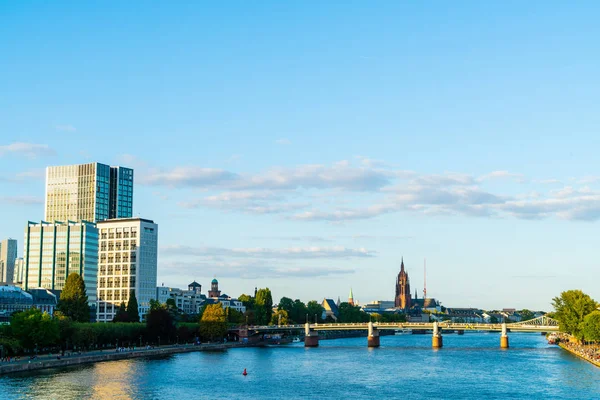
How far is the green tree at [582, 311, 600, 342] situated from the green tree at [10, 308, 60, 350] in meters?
117

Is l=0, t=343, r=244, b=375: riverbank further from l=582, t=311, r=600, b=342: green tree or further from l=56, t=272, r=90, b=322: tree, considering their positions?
l=582, t=311, r=600, b=342: green tree

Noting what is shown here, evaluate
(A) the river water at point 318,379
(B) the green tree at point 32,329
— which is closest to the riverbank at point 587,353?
(A) the river water at point 318,379

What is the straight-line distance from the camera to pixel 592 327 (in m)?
178

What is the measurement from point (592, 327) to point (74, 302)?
399 feet

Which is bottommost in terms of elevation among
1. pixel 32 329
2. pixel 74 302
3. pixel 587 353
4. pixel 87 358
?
pixel 87 358

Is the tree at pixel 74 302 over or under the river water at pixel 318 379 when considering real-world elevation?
over

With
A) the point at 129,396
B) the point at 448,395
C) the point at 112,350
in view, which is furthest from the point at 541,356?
the point at 129,396

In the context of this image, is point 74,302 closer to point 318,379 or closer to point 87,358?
point 87,358

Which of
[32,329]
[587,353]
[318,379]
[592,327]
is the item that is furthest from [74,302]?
[592,327]

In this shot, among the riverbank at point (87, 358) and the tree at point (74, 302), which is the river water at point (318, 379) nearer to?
the riverbank at point (87, 358)

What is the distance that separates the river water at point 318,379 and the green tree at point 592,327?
25.3 feet

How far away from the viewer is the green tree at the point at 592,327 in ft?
581

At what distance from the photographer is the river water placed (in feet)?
358

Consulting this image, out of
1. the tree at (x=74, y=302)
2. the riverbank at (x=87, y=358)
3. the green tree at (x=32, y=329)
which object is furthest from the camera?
the tree at (x=74, y=302)
